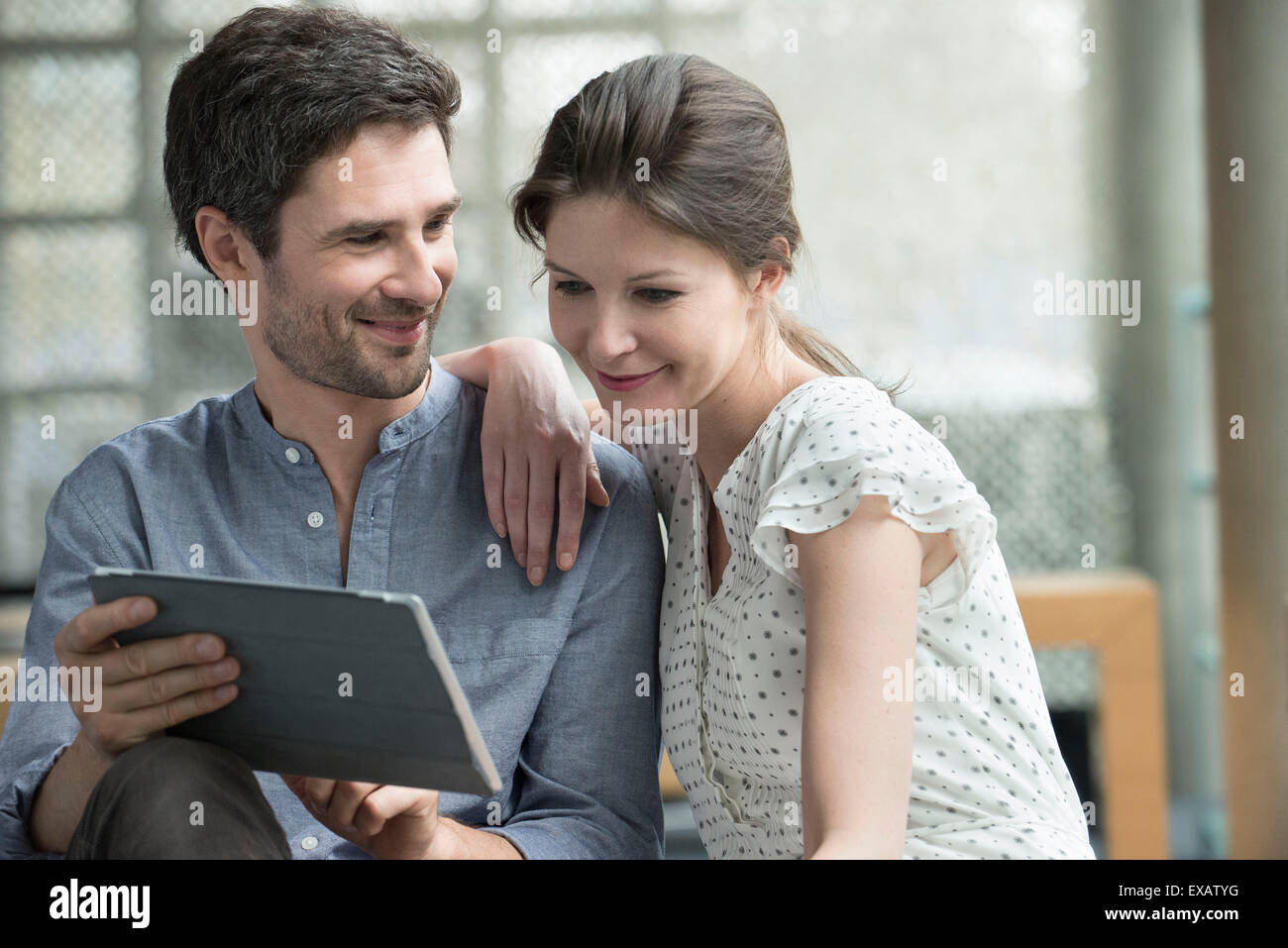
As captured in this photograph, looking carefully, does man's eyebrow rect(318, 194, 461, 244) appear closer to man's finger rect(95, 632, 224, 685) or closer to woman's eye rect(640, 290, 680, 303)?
woman's eye rect(640, 290, 680, 303)

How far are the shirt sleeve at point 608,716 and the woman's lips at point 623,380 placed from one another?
0.17 metres

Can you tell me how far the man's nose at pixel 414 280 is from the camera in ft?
4.04

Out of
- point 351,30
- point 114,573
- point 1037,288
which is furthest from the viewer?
point 1037,288

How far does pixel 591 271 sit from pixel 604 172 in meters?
0.09

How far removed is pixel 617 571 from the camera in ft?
4.22

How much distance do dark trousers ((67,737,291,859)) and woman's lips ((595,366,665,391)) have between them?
47cm

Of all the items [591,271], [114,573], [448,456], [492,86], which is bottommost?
[114,573]

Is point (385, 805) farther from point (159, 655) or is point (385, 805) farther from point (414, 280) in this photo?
point (414, 280)

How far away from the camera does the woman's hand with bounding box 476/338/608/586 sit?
1238 millimetres

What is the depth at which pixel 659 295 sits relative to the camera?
1.14 meters

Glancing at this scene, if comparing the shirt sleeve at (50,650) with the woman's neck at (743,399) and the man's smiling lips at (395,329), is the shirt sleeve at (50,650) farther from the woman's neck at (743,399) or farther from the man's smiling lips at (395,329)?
the woman's neck at (743,399)
